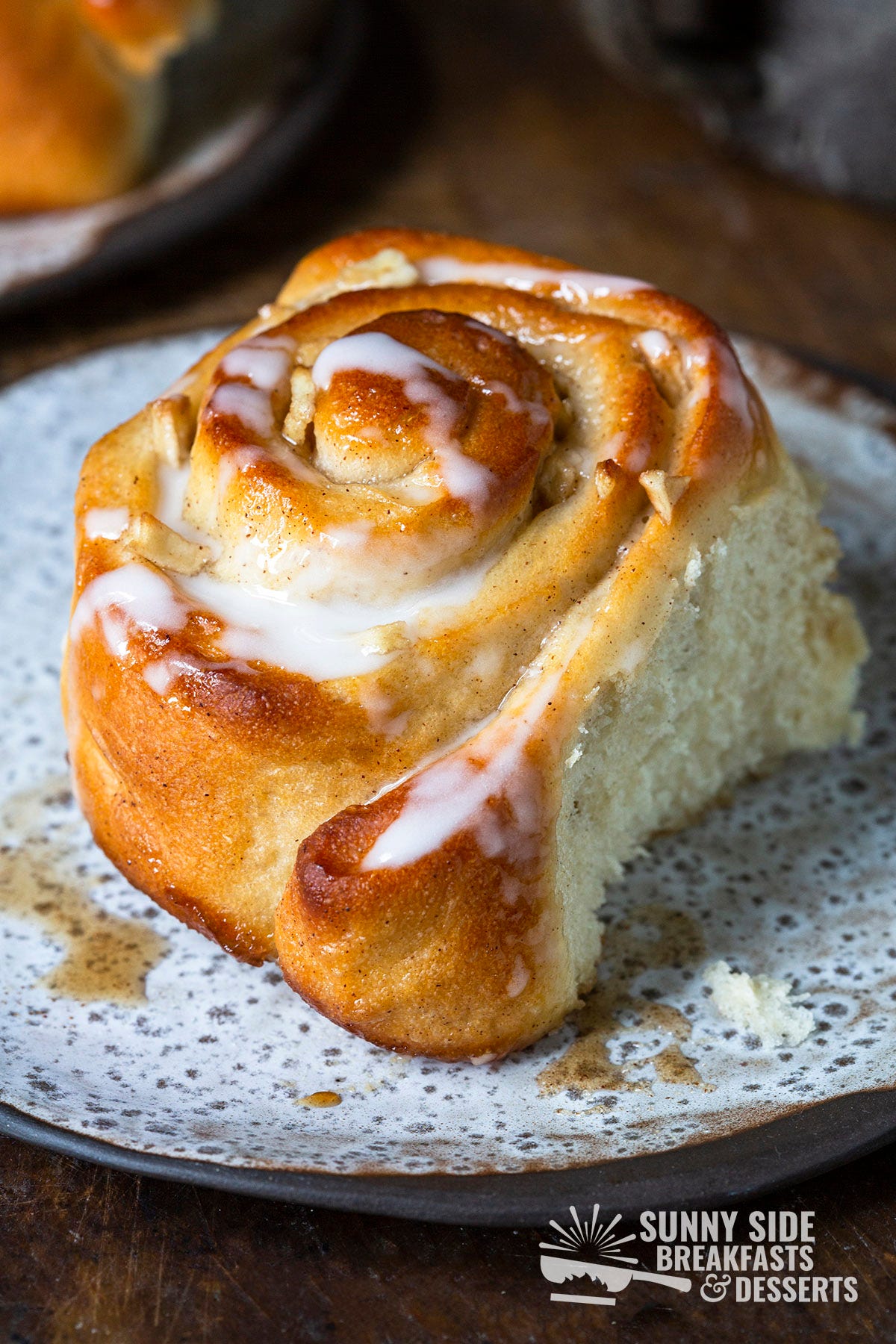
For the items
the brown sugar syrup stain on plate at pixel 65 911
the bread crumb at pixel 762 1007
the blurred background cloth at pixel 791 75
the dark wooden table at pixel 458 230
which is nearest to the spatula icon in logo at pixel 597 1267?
the dark wooden table at pixel 458 230

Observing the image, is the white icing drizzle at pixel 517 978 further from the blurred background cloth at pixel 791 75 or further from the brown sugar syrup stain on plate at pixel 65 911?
the blurred background cloth at pixel 791 75

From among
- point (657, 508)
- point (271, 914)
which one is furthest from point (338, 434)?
point (271, 914)

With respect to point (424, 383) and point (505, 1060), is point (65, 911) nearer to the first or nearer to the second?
point (505, 1060)

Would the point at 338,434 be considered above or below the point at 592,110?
below

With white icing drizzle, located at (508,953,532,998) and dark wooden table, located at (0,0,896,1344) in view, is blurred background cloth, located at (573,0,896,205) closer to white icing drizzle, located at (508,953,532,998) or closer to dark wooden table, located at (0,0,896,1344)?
dark wooden table, located at (0,0,896,1344)

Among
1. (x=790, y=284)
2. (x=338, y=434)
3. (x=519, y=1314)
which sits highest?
(x=790, y=284)

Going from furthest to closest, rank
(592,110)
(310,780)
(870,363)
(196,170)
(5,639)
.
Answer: (592,110)
(196,170)
(870,363)
(5,639)
(310,780)

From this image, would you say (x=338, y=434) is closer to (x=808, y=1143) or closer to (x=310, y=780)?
(x=310, y=780)
